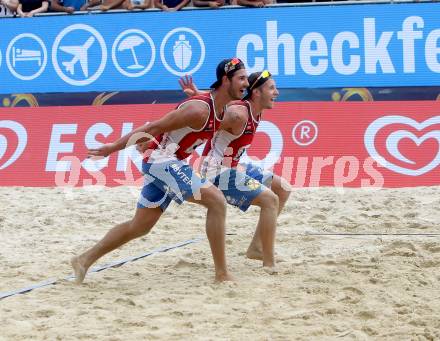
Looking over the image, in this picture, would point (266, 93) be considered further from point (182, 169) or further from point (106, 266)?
point (106, 266)

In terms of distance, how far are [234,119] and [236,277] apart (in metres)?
1.16

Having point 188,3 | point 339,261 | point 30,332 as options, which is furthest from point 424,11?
point 30,332

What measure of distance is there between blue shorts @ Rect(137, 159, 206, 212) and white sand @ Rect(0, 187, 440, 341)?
1.94 feet

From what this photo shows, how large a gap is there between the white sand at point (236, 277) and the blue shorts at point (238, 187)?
1.74ft

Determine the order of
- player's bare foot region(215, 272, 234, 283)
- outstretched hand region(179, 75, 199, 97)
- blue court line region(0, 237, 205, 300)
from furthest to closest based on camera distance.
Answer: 1. outstretched hand region(179, 75, 199, 97)
2. player's bare foot region(215, 272, 234, 283)
3. blue court line region(0, 237, 205, 300)

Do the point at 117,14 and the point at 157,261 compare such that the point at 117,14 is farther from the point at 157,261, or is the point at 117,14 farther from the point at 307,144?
the point at 157,261

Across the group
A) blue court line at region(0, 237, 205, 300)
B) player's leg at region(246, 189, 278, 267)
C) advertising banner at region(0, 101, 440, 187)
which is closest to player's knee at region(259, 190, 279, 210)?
player's leg at region(246, 189, 278, 267)

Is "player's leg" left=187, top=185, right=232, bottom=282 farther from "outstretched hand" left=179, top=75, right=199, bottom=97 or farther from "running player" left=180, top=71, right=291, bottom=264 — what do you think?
"outstretched hand" left=179, top=75, right=199, bottom=97

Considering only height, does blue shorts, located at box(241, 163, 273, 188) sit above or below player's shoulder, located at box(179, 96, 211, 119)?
below

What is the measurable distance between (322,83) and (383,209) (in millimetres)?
2654

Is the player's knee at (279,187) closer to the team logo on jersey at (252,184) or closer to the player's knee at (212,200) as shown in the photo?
the team logo on jersey at (252,184)

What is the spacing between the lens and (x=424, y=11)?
1084 cm

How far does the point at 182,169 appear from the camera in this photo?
5.48 meters

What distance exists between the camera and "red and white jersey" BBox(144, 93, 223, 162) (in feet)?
18.0
